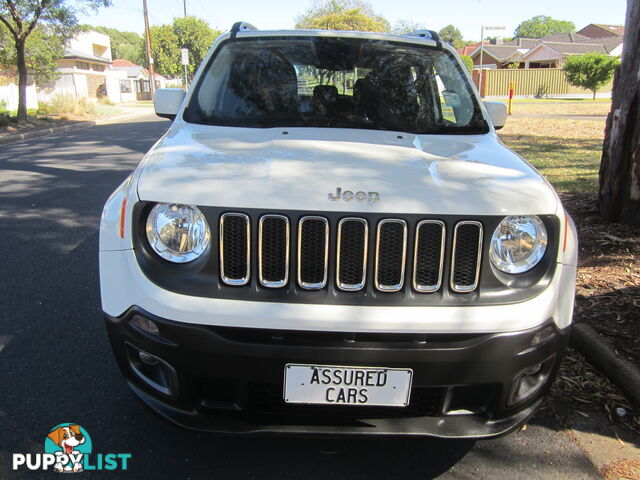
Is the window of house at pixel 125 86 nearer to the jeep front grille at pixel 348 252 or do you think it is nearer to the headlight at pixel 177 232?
the headlight at pixel 177 232

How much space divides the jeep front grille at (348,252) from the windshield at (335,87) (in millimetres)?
1190

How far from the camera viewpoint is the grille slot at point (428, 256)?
2029mm

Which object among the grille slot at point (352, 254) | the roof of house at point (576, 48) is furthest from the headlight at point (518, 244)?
the roof of house at point (576, 48)

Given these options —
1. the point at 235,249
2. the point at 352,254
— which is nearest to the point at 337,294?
the point at 352,254

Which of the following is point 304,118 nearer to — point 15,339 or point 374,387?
point 374,387

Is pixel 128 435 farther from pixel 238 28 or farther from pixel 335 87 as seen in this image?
pixel 238 28

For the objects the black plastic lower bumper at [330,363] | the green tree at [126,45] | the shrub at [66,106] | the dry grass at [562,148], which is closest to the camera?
the black plastic lower bumper at [330,363]

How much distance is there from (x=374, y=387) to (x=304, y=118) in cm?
172

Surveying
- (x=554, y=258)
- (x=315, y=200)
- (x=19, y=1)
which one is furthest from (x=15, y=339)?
(x=19, y=1)

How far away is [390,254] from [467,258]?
30 centimetres

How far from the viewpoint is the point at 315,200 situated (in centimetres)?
203

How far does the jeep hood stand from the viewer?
2.03 metres

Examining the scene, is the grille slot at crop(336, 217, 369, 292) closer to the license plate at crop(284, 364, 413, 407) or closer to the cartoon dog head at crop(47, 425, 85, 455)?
the license plate at crop(284, 364, 413, 407)

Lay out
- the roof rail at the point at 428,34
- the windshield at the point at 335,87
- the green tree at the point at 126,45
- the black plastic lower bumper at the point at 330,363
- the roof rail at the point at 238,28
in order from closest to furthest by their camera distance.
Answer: the black plastic lower bumper at the point at 330,363 < the windshield at the point at 335,87 < the roof rail at the point at 238,28 < the roof rail at the point at 428,34 < the green tree at the point at 126,45
